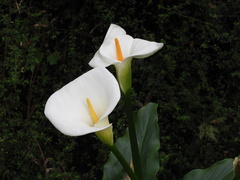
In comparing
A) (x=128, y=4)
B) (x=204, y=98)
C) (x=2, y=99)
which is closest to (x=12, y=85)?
(x=2, y=99)

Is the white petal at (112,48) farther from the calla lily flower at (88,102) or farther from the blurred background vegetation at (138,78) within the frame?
the blurred background vegetation at (138,78)

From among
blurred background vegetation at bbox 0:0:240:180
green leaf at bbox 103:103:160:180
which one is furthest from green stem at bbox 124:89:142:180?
blurred background vegetation at bbox 0:0:240:180

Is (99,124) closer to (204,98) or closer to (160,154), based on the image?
(160,154)

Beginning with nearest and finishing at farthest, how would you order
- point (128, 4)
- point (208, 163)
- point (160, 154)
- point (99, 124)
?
point (99, 124) < point (160, 154) < point (208, 163) < point (128, 4)

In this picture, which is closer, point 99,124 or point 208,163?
point 99,124

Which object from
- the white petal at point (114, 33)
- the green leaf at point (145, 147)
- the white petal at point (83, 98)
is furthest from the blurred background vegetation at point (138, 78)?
the white petal at point (83, 98)
